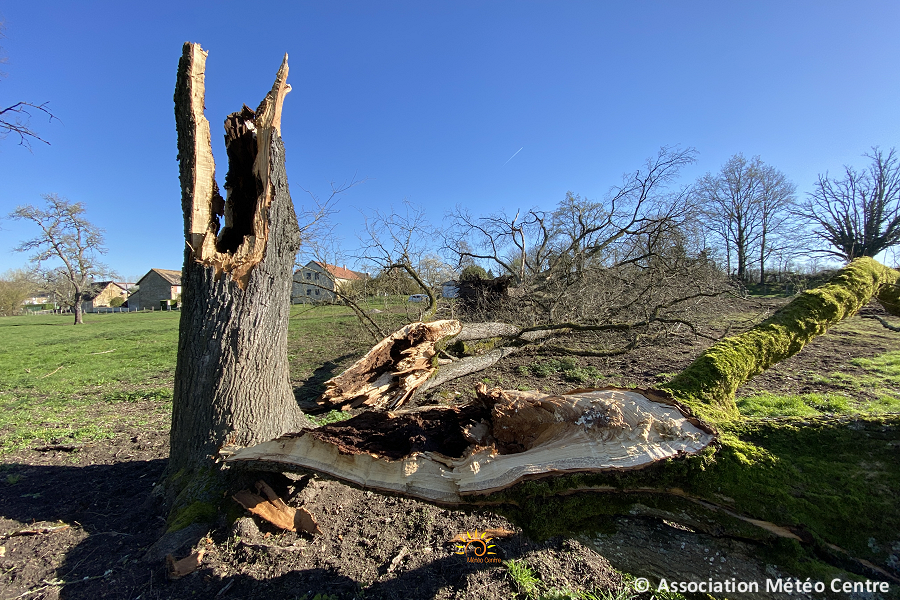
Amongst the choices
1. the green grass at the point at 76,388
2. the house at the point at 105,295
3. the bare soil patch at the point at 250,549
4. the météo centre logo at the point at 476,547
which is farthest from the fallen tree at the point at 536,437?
the house at the point at 105,295

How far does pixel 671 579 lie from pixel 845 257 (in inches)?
1170

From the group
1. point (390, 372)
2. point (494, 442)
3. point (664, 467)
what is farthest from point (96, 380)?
point (664, 467)

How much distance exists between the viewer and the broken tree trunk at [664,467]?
119 centimetres

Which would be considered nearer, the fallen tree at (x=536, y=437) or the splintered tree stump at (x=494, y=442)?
the fallen tree at (x=536, y=437)

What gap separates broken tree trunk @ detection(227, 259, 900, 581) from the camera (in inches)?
46.8

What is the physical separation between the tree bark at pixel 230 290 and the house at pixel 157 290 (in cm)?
5710

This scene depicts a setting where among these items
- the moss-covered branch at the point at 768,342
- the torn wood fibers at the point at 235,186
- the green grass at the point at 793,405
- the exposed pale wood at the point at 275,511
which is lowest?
the exposed pale wood at the point at 275,511

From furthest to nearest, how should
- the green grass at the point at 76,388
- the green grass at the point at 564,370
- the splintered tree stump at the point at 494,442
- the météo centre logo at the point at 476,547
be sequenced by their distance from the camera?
1. the green grass at the point at 564,370
2. the green grass at the point at 76,388
3. the météo centre logo at the point at 476,547
4. the splintered tree stump at the point at 494,442

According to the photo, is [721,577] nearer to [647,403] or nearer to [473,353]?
[647,403]

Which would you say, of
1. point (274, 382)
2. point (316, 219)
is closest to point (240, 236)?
point (274, 382)

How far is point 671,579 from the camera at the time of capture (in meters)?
1.33

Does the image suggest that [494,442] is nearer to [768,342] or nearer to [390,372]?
[768,342]

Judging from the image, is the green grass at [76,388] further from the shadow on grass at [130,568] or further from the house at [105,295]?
the house at [105,295]

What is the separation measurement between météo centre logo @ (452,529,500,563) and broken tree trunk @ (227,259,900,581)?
2.57 feet
